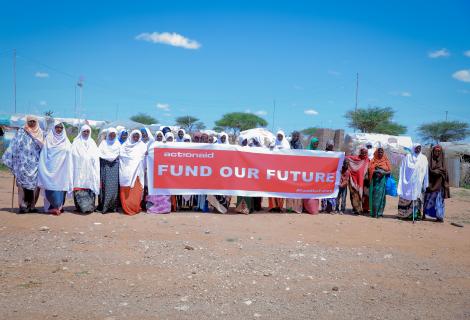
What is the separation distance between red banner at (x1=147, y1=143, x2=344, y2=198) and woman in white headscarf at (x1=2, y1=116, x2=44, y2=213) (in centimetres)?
188

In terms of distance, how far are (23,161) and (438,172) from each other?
306 inches

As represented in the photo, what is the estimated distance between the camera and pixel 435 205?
26.7 ft

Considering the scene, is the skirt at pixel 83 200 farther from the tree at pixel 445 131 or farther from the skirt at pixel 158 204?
the tree at pixel 445 131

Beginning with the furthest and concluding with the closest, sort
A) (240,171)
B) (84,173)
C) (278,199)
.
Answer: (278,199) → (240,171) → (84,173)

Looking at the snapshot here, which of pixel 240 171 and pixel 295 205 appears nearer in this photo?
pixel 240 171

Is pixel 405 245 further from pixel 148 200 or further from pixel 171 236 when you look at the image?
pixel 148 200

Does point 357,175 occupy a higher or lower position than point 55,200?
higher

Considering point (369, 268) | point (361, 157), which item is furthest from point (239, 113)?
point (369, 268)

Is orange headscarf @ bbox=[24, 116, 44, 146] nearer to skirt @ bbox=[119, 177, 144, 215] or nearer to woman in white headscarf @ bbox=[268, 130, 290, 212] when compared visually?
skirt @ bbox=[119, 177, 144, 215]

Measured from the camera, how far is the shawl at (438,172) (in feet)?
26.5

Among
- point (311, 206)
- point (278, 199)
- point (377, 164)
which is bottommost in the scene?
point (311, 206)

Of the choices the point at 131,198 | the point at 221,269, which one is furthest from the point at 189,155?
the point at 221,269

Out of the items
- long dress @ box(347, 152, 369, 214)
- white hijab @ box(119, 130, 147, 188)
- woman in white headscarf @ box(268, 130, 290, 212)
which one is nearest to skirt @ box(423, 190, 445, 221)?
long dress @ box(347, 152, 369, 214)

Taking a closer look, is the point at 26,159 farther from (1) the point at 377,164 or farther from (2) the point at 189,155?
(1) the point at 377,164
